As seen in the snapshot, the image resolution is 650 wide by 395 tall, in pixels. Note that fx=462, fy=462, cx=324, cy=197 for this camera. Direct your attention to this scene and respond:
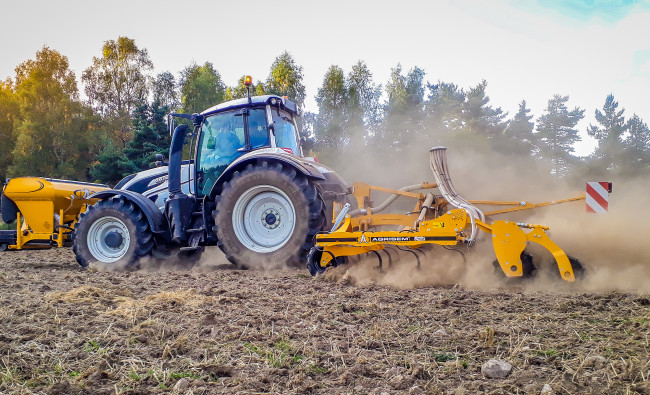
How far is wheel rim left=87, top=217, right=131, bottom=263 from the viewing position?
6.73 metres

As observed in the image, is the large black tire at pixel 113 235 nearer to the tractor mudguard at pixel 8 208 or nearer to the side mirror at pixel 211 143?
the side mirror at pixel 211 143

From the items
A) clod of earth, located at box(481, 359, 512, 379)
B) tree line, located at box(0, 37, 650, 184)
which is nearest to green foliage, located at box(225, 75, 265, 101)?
tree line, located at box(0, 37, 650, 184)

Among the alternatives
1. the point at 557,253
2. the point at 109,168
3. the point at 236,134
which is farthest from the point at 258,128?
the point at 109,168

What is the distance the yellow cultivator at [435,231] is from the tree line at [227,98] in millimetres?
15832

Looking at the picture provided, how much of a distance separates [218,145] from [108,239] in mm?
2122

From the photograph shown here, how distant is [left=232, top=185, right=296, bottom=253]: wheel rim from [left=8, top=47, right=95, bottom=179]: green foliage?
2723cm

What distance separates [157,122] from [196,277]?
67.6 ft

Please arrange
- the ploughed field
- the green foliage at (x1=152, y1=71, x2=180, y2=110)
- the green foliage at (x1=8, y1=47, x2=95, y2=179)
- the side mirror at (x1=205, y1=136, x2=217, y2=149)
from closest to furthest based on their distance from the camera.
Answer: the ploughed field, the side mirror at (x1=205, y1=136, x2=217, y2=149), the green foliage at (x1=8, y1=47, x2=95, y2=179), the green foliage at (x1=152, y1=71, x2=180, y2=110)

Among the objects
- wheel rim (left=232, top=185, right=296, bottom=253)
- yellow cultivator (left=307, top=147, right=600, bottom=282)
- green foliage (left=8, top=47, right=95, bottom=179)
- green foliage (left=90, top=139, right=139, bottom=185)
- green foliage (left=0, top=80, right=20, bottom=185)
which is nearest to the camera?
yellow cultivator (left=307, top=147, right=600, bottom=282)

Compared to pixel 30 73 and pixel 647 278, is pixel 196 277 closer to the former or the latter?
pixel 647 278

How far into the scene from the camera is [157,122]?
947 inches

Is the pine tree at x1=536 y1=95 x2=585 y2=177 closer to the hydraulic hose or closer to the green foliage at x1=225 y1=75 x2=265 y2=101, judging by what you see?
the green foliage at x1=225 y1=75 x2=265 y2=101

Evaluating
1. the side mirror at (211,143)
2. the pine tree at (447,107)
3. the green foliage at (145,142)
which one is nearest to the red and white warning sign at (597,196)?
the side mirror at (211,143)

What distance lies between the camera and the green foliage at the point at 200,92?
3148 centimetres
